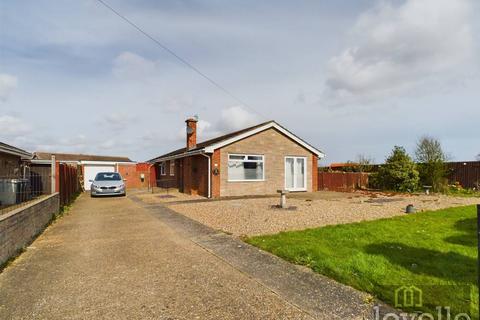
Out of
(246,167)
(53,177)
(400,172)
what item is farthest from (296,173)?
(53,177)

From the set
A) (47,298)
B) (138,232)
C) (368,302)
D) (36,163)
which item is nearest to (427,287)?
(368,302)

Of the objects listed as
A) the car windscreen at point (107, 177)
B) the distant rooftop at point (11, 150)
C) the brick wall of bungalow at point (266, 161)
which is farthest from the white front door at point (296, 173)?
the distant rooftop at point (11, 150)

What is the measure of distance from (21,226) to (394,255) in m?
7.12

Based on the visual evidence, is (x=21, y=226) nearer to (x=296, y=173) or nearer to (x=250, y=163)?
(x=250, y=163)

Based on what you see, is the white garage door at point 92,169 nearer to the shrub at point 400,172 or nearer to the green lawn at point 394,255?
the shrub at point 400,172

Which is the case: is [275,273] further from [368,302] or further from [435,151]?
[435,151]

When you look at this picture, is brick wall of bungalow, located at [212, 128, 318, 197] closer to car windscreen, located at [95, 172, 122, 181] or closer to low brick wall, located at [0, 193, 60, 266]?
car windscreen, located at [95, 172, 122, 181]

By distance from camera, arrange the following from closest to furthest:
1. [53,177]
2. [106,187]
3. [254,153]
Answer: [53,177] < [106,187] < [254,153]

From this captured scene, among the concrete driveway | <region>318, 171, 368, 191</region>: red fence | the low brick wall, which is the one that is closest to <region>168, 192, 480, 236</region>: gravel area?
the concrete driveway

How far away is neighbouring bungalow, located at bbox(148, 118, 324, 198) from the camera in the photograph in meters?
17.2

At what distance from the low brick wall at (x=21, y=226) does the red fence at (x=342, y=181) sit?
18277 millimetres

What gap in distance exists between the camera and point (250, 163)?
18484 millimetres

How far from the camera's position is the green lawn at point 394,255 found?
402 centimetres

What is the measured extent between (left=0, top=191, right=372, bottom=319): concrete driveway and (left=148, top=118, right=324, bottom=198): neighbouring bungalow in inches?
387
